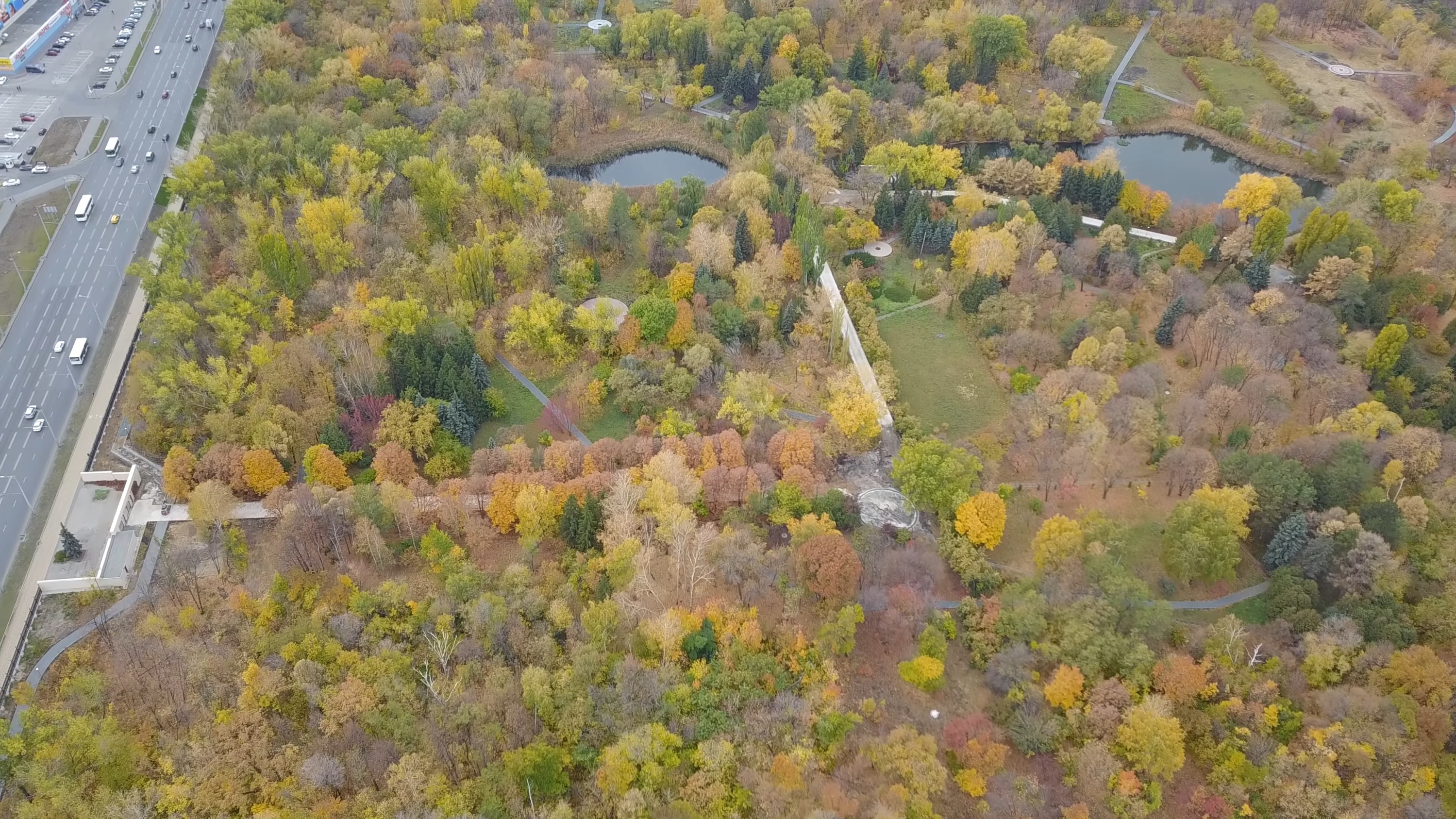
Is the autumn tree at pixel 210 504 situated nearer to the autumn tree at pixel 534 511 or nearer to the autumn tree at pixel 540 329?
the autumn tree at pixel 534 511

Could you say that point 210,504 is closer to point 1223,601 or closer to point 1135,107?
point 1223,601

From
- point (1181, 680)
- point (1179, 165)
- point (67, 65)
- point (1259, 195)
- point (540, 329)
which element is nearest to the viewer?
point (1181, 680)

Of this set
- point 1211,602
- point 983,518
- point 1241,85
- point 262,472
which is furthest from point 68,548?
point 1241,85

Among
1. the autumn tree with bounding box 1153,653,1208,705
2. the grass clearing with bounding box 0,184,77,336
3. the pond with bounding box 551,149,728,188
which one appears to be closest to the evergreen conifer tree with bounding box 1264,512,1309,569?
the autumn tree with bounding box 1153,653,1208,705

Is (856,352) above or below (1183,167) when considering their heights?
above

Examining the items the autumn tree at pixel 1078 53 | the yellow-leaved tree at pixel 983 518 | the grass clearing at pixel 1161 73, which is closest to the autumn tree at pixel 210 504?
the yellow-leaved tree at pixel 983 518

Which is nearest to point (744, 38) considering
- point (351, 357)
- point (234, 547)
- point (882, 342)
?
point (882, 342)
